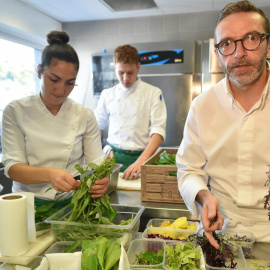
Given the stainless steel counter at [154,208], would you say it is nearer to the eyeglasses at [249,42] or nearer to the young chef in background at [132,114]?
the eyeglasses at [249,42]

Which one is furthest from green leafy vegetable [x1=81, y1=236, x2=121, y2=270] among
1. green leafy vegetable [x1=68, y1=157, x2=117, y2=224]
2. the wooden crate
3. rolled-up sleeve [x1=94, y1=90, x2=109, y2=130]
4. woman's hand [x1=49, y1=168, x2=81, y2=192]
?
rolled-up sleeve [x1=94, y1=90, x2=109, y2=130]

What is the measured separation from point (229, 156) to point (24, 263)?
86cm

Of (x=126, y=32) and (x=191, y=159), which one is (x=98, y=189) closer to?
(x=191, y=159)

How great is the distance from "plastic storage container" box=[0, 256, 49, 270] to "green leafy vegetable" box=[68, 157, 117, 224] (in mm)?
Answer: 272

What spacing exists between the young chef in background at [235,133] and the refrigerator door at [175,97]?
99.6 inches

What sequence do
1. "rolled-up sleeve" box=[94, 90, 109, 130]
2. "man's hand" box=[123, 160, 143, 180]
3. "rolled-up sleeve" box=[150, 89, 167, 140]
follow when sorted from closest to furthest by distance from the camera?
"man's hand" box=[123, 160, 143, 180]
"rolled-up sleeve" box=[150, 89, 167, 140]
"rolled-up sleeve" box=[94, 90, 109, 130]

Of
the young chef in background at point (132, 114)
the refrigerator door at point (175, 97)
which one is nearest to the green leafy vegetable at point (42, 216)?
the young chef in background at point (132, 114)

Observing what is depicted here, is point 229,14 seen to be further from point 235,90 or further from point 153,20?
point 153,20

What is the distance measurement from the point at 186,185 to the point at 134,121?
163 cm

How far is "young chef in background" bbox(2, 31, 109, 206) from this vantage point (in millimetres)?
1485

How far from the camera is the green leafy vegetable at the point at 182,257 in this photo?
34.9 inches

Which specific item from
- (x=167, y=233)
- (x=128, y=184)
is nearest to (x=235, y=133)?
(x=167, y=233)

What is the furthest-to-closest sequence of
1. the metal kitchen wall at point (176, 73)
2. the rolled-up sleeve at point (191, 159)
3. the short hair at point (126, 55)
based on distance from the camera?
the metal kitchen wall at point (176, 73)
the short hair at point (126, 55)
the rolled-up sleeve at point (191, 159)

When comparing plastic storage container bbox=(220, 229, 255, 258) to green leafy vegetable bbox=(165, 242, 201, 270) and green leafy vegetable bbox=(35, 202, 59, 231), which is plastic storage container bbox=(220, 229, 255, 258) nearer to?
green leafy vegetable bbox=(165, 242, 201, 270)
